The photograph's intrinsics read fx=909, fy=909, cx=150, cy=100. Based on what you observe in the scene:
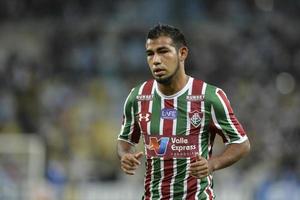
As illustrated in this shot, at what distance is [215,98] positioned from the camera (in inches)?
242

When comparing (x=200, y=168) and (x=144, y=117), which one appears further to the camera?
(x=144, y=117)

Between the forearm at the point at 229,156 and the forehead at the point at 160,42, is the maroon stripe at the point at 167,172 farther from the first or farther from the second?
the forehead at the point at 160,42

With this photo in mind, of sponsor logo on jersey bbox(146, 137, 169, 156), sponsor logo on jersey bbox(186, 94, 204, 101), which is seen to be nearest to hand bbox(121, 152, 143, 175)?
sponsor logo on jersey bbox(146, 137, 169, 156)

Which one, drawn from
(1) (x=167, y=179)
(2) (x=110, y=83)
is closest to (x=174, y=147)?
(1) (x=167, y=179)

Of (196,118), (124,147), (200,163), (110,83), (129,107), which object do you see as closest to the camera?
(200,163)

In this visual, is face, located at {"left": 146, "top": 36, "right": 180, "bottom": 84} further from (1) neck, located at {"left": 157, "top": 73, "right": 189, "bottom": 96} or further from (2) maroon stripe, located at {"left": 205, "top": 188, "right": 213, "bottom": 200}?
(2) maroon stripe, located at {"left": 205, "top": 188, "right": 213, "bottom": 200}

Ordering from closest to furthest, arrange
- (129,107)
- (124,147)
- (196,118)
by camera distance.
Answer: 1. (196,118)
2. (129,107)
3. (124,147)

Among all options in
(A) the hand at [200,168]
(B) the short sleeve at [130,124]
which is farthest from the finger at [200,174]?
(B) the short sleeve at [130,124]

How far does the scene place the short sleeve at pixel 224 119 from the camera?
A: 612cm

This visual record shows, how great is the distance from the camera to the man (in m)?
6.07

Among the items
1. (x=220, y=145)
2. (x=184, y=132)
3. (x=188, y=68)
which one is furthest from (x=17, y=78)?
(x=184, y=132)

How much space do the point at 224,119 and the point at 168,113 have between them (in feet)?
1.28

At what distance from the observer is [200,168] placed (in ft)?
18.9

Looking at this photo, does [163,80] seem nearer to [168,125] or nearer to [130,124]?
[168,125]
